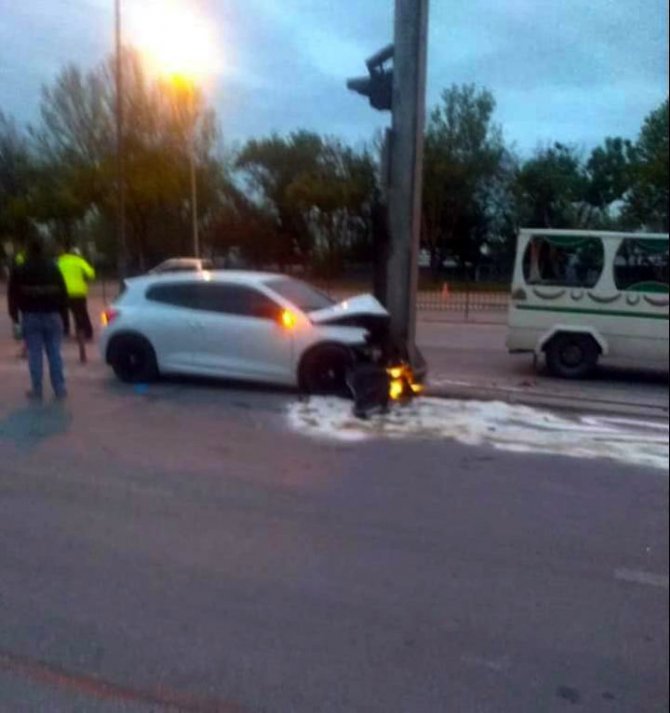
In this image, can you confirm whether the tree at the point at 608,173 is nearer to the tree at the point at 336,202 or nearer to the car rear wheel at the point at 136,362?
the tree at the point at 336,202

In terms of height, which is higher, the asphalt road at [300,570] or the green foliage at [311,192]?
the green foliage at [311,192]

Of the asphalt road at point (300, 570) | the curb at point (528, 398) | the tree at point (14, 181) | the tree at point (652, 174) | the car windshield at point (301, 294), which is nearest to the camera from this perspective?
the tree at point (652, 174)

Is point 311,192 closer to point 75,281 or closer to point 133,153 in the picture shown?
point 133,153

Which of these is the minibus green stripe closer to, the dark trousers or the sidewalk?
the sidewalk

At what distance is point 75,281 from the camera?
289 centimetres

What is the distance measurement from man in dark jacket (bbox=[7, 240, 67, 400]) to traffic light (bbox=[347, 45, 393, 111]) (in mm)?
940

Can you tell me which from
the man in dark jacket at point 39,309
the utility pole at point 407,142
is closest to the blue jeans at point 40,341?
the man in dark jacket at point 39,309

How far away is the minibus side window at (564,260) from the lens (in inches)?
74.2

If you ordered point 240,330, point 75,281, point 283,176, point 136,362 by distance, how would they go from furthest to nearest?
point 136,362 → point 240,330 → point 75,281 → point 283,176

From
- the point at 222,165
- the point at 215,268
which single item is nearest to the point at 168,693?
the point at 215,268

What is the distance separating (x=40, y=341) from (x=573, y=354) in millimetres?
2146

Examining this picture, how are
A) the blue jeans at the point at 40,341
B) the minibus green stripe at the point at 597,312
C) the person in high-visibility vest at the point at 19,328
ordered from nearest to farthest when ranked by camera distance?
the minibus green stripe at the point at 597,312, the person in high-visibility vest at the point at 19,328, the blue jeans at the point at 40,341

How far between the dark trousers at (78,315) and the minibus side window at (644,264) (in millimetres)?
2039

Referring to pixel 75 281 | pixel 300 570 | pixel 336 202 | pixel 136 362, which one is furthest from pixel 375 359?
pixel 136 362
